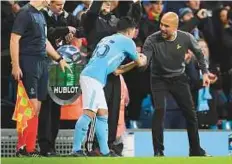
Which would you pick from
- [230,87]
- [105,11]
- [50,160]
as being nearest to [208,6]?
→ [230,87]

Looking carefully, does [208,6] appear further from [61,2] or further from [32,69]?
[32,69]

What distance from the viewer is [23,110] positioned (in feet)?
31.7

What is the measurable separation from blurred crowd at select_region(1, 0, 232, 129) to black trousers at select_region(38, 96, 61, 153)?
84cm

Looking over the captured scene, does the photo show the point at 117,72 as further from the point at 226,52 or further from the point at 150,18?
the point at 226,52

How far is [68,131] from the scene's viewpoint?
11078mm

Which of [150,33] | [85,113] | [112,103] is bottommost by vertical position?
[85,113]

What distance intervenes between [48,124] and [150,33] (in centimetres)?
297

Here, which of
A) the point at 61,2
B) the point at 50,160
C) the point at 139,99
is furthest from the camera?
the point at 139,99

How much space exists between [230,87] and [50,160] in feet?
17.0

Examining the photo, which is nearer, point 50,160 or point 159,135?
point 50,160

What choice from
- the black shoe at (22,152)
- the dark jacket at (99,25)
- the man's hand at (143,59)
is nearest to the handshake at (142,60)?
the man's hand at (143,59)

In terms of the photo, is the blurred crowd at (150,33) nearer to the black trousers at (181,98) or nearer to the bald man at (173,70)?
the bald man at (173,70)

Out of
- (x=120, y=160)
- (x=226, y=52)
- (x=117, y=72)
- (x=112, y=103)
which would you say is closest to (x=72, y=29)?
(x=117, y=72)

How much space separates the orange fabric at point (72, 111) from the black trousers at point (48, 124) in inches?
14.5
